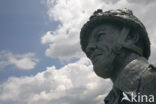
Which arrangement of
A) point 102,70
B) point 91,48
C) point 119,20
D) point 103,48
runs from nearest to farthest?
point 102,70 < point 103,48 < point 119,20 < point 91,48

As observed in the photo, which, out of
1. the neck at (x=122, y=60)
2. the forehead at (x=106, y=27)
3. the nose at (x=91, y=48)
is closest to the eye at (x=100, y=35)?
the forehead at (x=106, y=27)

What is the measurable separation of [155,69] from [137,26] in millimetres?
1668

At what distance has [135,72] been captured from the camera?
7.59 meters

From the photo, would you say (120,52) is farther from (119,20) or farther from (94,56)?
(119,20)

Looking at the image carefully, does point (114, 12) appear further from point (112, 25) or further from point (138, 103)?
point (138, 103)

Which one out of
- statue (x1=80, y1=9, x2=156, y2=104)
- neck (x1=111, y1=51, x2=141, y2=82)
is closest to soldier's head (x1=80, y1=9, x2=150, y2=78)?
statue (x1=80, y1=9, x2=156, y2=104)

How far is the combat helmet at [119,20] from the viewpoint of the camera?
338 inches

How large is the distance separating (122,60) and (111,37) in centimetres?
76

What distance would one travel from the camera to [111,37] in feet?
28.1

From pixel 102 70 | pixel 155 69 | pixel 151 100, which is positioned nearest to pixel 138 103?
pixel 151 100

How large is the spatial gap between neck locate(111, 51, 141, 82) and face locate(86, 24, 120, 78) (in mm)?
147

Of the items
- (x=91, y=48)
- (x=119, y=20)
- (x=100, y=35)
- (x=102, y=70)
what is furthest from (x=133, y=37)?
(x=102, y=70)

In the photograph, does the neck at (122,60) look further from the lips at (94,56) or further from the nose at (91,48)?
the nose at (91,48)

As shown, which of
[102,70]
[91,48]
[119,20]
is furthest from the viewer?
[91,48]
